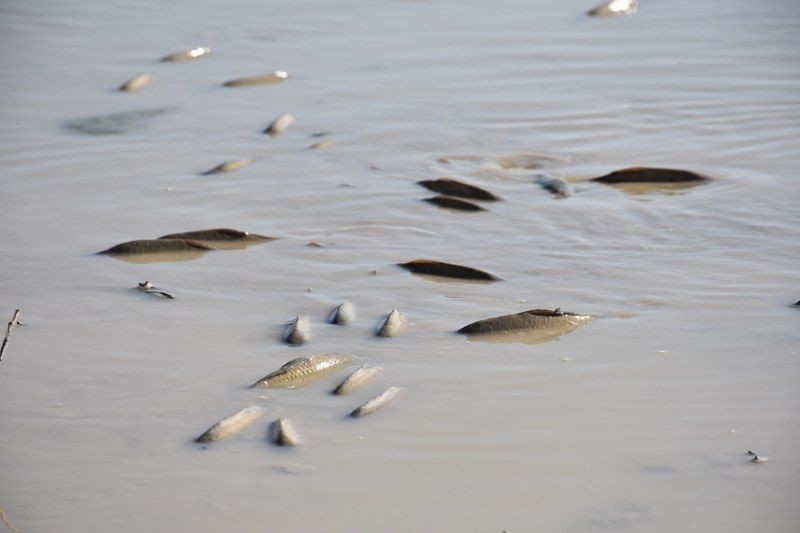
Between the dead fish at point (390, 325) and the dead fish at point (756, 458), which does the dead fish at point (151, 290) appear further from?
the dead fish at point (756, 458)

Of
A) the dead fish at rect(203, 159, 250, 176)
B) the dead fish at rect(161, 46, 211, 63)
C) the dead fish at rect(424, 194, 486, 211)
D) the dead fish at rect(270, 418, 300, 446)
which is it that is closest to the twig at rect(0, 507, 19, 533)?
the dead fish at rect(270, 418, 300, 446)

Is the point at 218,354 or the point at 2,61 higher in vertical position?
the point at 2,61

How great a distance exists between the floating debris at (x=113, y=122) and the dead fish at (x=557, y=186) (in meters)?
1.82

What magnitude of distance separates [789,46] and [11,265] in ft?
13.2

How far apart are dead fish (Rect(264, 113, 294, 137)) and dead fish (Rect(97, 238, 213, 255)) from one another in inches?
47.8

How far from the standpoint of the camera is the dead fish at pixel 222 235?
3.41m

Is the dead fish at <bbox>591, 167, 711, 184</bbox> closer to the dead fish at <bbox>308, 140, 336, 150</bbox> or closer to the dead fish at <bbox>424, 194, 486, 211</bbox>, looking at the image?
the dead fish at <bbox>424, 194, 486, 211</bbox>

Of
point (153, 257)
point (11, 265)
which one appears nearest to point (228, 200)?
point (153, 257)

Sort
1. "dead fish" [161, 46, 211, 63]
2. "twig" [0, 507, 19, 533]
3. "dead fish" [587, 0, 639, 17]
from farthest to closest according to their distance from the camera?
1. "dead fish" [587, 0, 639, 17]
2. "dead fish" [161, 46, 211, 63]
3. "twig" [0, 507, 19, 533]

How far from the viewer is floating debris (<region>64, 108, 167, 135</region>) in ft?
15.1

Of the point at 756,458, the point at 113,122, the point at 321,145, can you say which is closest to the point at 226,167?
the point at 321,145

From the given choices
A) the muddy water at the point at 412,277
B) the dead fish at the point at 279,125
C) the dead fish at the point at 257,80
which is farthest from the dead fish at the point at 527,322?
the dead fish at the point at 257,80

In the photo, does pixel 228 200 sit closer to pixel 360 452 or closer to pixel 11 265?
pixel 11 265

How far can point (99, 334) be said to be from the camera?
280 cm
